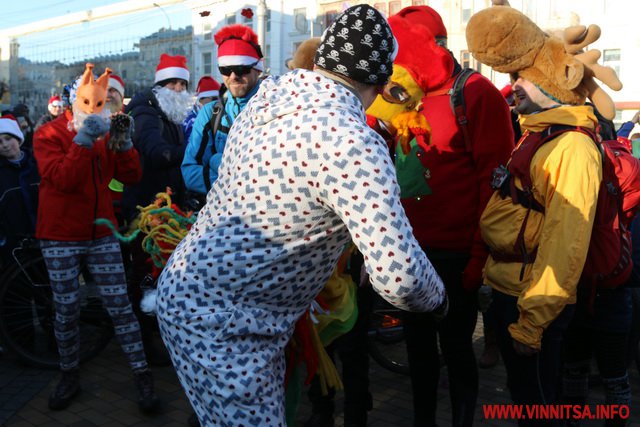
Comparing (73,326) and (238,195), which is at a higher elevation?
(238,195)

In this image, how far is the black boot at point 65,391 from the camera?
420 cm

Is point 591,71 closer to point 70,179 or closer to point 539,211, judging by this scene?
point 539,211

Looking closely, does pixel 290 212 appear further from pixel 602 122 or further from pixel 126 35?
pixel 126 35

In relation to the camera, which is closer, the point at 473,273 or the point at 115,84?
the point at 473,273

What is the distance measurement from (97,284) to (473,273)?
2.33 meters

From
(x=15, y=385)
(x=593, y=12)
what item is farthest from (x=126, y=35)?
(x=15, y=385)

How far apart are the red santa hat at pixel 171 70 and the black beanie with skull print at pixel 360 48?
3578 mm

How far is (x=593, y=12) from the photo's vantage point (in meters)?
28.5

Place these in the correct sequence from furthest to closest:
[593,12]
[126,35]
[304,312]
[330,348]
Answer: [126,35], [593,12], [330,348], [304,312]

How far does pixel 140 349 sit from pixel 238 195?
8.47ft

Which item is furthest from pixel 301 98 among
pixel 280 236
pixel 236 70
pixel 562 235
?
pixel 236 70

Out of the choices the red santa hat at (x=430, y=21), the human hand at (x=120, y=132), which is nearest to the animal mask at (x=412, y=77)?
the red santa hat at (x=430, y=21)

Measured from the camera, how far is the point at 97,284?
4.19m

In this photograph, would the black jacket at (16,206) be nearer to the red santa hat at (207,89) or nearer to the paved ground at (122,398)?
the paved ground at (122,398)
